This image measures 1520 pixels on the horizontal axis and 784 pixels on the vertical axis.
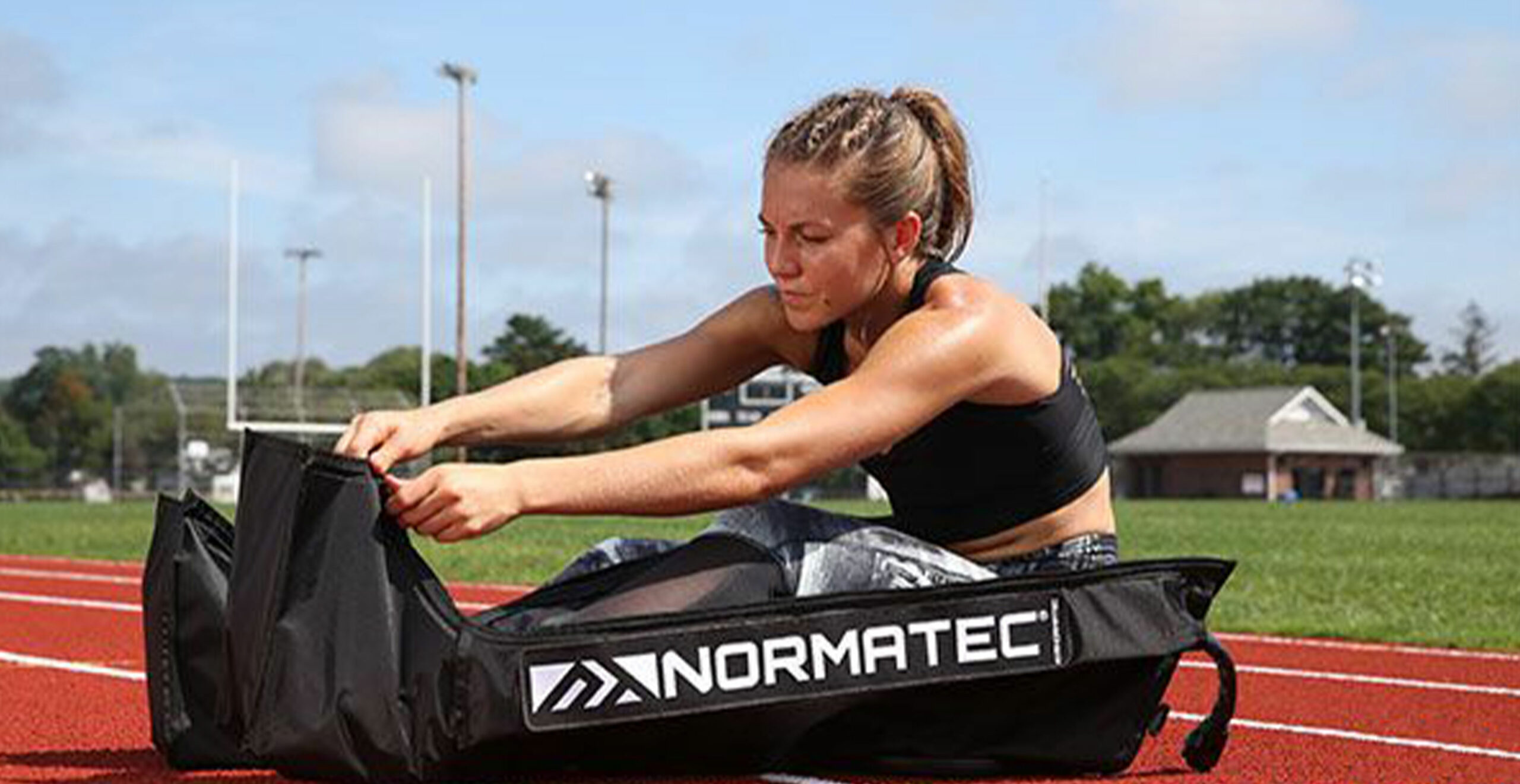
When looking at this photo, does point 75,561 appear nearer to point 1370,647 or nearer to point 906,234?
point 1370,647

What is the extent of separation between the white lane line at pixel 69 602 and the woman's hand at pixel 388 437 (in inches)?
254

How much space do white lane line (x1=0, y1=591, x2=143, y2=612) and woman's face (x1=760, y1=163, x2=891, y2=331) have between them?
6.75 meters

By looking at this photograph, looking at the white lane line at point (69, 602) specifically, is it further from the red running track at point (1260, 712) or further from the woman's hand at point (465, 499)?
the woman's hand at point (465, 499)

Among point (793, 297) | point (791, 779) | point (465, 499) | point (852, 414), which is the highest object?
point (793, 297)

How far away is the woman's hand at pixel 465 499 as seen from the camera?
307 centimetres

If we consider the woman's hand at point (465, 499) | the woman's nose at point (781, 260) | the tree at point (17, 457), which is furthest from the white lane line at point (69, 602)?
the tree at point (17, 457)

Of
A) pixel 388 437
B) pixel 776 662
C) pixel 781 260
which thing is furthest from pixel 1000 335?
pixel 388 437

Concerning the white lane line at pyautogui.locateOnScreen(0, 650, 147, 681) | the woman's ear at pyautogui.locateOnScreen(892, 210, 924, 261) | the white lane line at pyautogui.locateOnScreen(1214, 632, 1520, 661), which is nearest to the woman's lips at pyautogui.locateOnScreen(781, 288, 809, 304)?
the woman's ear at pyautogui.locateOnScreen(892, 210, 924, 261)

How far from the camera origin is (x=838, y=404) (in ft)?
11.0

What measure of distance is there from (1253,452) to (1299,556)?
220 feet

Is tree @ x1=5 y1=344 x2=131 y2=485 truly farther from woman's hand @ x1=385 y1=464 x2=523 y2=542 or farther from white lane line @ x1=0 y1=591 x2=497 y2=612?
woman's hand @ x1=385 y1=464 x2=523 y2=542

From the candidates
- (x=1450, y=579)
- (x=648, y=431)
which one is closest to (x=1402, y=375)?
(x=648, y=431)

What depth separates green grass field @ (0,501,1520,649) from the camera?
10.5 m

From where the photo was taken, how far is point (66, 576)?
43.9ft
